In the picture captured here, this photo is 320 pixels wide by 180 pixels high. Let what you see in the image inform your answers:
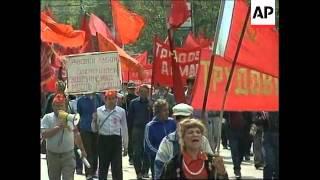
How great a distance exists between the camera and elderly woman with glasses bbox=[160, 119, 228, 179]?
4.59 m

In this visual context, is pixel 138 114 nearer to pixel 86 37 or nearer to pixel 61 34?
pixel 86 37

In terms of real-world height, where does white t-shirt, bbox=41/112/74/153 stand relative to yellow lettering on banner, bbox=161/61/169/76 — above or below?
below

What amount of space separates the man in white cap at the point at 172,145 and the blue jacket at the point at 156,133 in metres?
0.10

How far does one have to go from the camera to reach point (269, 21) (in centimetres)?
531

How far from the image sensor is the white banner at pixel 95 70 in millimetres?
5664

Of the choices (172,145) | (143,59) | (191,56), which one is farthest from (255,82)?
(143,59)

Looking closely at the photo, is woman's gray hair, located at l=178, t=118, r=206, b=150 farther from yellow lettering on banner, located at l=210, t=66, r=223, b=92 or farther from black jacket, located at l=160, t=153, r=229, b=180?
yellow lettering on banner, located at l=210, t=66, r=223, b=92

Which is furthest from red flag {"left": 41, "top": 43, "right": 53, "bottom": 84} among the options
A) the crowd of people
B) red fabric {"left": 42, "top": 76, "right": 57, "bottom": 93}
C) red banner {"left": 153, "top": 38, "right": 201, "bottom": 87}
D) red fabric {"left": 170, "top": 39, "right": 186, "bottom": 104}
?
red fabric {"left": 170, "top": 39, "right": 186, "bottom": 104}

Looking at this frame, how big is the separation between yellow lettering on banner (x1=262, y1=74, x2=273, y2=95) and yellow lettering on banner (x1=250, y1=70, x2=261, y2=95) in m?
0.04

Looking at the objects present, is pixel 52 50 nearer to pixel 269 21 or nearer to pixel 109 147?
pixel 109 147

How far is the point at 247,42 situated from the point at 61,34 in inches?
55.7

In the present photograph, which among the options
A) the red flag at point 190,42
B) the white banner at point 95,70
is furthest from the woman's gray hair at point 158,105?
the red flag at point 190,42

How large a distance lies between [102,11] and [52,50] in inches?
18.9
